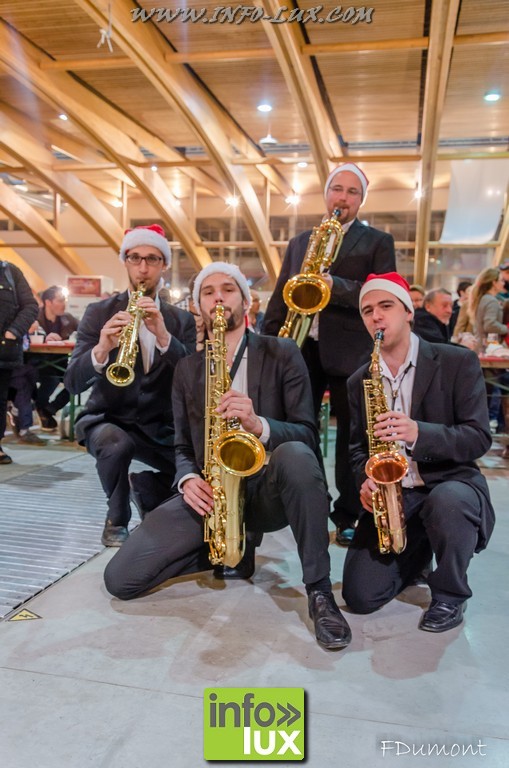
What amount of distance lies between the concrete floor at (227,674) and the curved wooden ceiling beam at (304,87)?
7.48 m

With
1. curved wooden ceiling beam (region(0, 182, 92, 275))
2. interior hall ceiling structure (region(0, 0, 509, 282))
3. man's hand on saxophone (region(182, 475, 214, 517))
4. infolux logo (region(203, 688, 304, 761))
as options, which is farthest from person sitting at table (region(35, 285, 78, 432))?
curved wooden ceiling beam (region(0, 182, 92, 275))

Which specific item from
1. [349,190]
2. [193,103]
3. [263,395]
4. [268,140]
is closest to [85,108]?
[193,103]

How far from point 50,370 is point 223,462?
4879 mm

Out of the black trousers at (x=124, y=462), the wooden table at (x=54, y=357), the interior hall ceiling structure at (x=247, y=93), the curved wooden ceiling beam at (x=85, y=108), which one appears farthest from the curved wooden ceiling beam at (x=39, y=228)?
the black trousers at (x=124, y=462)

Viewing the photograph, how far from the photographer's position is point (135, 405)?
3404 mm

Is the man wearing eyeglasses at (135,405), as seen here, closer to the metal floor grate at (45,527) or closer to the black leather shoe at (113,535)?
the black leather shoe at (113,535)

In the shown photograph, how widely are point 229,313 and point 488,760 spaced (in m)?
1.83

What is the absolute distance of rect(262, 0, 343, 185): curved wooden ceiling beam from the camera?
8727mm

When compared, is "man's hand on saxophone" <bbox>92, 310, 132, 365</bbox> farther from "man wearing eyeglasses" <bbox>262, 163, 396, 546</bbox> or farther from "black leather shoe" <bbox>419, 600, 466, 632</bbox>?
"black leather shoe" <bbox>419, 600, 466, 632</bbox>

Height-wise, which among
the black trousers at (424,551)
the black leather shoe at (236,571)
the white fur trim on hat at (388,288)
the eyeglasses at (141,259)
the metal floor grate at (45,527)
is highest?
the eyeglasses at (141,259)

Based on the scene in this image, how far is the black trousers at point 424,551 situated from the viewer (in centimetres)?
248

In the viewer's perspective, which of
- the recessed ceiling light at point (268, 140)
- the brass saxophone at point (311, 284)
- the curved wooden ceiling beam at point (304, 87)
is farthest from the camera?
the recessed ceiling light at point (268, 140)

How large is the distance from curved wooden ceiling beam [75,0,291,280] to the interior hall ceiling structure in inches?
1.3

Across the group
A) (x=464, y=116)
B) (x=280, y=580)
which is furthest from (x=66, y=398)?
(x=464, y=116)
